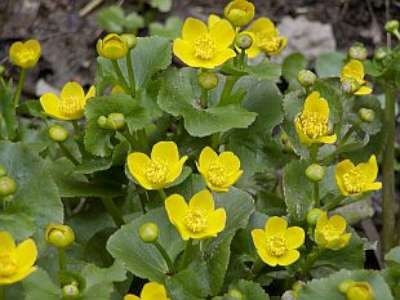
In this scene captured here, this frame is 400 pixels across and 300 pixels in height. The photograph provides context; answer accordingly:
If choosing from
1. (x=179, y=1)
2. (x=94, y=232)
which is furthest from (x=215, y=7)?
(x=94, y=232)

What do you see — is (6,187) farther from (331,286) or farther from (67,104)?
(331,286)

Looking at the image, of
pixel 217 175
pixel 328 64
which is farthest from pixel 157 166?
pixel 328 64

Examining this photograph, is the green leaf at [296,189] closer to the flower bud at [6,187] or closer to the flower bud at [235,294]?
the flower bud at [235,294]

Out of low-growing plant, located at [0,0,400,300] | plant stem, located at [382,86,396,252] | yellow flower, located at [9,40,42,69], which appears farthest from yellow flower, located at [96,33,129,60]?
plant stem, located at [382,86,396,252]

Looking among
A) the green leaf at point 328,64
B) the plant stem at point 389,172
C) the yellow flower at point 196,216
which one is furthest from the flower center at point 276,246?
the green leaf at point 328,64

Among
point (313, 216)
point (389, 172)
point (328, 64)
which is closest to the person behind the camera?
point (313, 216)
